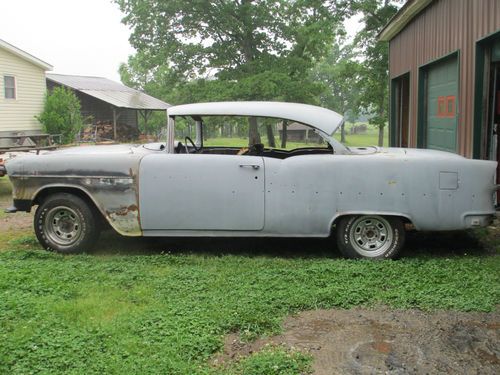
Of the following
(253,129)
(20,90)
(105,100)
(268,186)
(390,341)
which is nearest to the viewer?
(390,341)

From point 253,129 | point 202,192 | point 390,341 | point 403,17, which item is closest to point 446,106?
point 403,17

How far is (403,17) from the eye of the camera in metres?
11.5

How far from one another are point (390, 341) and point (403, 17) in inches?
366

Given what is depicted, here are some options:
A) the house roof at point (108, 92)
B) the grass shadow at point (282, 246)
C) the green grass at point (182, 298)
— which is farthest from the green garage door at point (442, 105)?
the house roof at point (108, 92)

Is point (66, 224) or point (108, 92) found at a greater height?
point (108, 92)

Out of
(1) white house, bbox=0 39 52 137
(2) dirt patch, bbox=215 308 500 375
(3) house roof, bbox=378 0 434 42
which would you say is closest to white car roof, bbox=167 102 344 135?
(2) dirt patch, bbox=215 308 500 375

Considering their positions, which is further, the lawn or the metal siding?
the metal siding

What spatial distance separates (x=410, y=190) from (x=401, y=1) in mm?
18354

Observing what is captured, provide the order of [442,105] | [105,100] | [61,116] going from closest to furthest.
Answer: [442,105]
[61,116]
[105,100]

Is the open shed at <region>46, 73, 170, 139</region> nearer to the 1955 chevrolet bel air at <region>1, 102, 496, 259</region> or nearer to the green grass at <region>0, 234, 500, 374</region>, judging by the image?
the 1955 chevrolet bel air at <region>1, 102, 496, 259</region>

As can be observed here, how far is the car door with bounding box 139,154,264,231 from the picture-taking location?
5.83 metres

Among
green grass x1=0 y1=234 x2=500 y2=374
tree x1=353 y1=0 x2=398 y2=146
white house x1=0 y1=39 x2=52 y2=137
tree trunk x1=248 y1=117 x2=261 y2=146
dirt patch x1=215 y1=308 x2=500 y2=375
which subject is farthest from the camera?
white house x1=0 y1=39 x2=52 y2=137

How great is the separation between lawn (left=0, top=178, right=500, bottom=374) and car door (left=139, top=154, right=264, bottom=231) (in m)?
0.39

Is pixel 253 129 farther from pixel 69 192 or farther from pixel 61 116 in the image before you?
pixel 61 116
